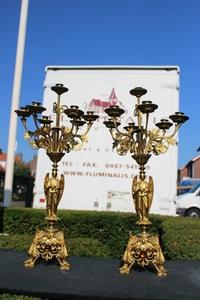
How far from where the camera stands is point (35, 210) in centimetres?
1054

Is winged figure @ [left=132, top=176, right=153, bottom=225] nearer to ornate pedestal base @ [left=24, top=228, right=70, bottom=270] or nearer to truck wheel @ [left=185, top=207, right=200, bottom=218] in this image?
ornate pedestal base @ [left=24, top=228, right=70, bottom=270]

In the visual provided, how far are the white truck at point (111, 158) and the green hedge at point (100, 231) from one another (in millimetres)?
458

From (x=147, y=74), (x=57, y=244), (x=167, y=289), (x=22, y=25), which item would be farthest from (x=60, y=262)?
(x=22, y=25)

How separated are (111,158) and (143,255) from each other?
4770mm

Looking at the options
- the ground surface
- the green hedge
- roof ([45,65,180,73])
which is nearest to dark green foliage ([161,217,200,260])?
the green hedge

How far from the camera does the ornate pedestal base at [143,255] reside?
5648 millimetres

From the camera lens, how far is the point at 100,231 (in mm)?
10023

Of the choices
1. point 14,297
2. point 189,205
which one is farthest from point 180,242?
point 189,205

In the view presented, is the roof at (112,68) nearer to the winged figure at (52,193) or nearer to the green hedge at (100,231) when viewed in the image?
the green hedge at (100,231)

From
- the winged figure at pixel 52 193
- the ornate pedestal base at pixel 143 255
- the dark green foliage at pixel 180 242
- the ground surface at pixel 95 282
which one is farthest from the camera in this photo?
the dark green foliage at pixel 180 242

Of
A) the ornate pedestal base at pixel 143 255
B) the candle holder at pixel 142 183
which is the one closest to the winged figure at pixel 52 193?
the candle holder at pixel 142 183

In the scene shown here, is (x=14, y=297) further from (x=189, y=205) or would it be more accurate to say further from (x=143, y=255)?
(x=189, y=205)

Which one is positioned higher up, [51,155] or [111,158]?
[111,158]

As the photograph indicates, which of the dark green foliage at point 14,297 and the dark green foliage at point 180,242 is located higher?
the dark green foliage at point 180,242
